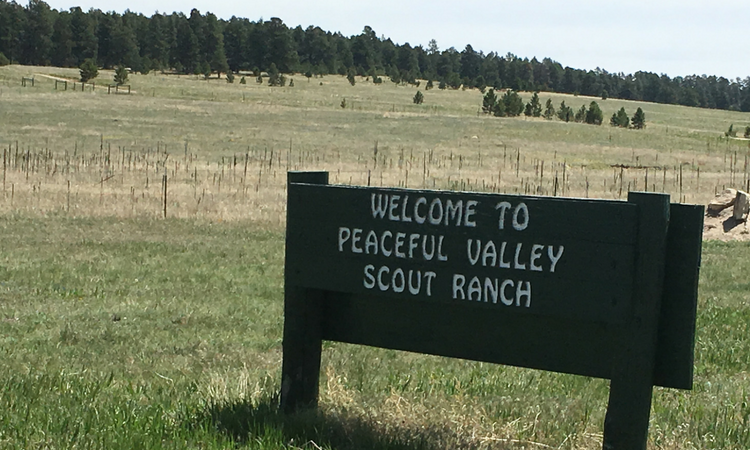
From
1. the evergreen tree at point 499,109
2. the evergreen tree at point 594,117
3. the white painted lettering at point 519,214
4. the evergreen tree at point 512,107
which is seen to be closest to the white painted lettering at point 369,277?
the white painted lettering at point 519,214

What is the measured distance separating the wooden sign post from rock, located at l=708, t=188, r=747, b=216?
19254 mm

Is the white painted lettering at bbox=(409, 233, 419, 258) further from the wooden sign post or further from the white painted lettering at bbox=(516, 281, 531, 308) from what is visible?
the white painted lettering at bbox=(516, 281, 531, 308)

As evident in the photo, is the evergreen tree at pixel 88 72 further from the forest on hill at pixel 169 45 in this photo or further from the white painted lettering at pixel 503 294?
the white painted lettering at pixel 503 294

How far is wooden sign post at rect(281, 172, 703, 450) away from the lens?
422cm

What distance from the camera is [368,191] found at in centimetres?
494

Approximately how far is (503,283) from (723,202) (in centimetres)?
1970

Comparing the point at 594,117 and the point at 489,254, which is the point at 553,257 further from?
the point at 594,117

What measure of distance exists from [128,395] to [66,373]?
100 cm

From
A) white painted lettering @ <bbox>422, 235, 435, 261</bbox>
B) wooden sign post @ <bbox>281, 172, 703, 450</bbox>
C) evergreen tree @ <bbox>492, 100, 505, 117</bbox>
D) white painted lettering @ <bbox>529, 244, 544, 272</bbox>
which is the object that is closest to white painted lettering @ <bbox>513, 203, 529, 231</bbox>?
wooden sign post @ <bbox>281, 172, 703, 450</bbox>

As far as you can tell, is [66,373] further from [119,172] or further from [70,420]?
[119,172]

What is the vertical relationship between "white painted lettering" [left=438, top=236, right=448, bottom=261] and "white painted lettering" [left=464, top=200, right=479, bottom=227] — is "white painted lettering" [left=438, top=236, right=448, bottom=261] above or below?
below

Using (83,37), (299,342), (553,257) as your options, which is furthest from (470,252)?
(83,37)

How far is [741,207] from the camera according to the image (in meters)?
21.7

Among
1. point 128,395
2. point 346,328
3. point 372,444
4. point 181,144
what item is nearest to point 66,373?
point 128,395
